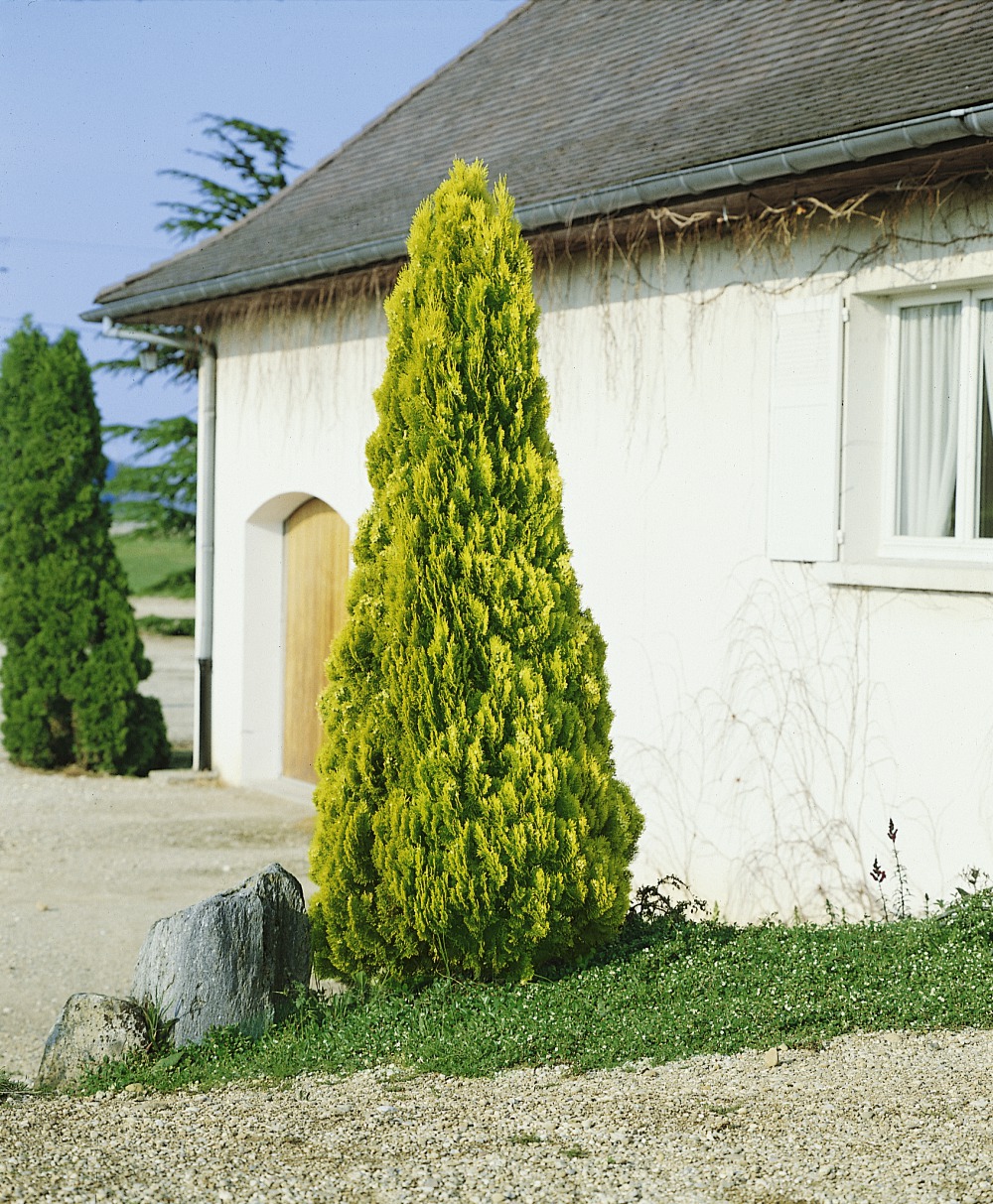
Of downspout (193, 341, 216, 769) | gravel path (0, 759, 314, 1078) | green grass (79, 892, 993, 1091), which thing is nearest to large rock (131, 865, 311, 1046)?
green grass (79, 892, 993, 1091)

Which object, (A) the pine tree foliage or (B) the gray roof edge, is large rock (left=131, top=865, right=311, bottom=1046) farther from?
(B) the gray roof edge

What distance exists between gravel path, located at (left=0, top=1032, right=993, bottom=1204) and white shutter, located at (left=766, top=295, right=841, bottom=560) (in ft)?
9.34

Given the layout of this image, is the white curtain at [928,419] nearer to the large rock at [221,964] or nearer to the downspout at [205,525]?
the large rock at [221,964]

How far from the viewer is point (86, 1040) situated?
16.0ft

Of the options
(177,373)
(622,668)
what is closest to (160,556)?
(177,373)

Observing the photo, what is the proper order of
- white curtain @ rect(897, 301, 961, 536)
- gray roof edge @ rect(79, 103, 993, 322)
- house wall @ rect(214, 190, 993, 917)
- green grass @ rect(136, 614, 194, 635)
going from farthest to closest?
green grass @ rect(136, 614, 194, 635)
white curtain @ rect(897, 301, 961, 536)
house wall @ rect(214, 190, 993, 917)
gray roof edge @ rect(79, 103, 993, 322)

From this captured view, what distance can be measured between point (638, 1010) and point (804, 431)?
126 inches

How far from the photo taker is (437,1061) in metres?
4.60

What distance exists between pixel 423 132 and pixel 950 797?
730cm

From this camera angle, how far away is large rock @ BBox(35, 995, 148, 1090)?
Answer: 484cm

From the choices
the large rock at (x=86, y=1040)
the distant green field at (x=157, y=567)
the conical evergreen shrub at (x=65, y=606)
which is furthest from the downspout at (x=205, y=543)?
the distant green field at (x=157, y=567)

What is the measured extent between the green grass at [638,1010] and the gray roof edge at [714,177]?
3.18 meters

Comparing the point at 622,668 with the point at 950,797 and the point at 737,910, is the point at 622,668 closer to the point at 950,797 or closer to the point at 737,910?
the point at 737,910

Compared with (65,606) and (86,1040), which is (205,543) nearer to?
(65,606)
